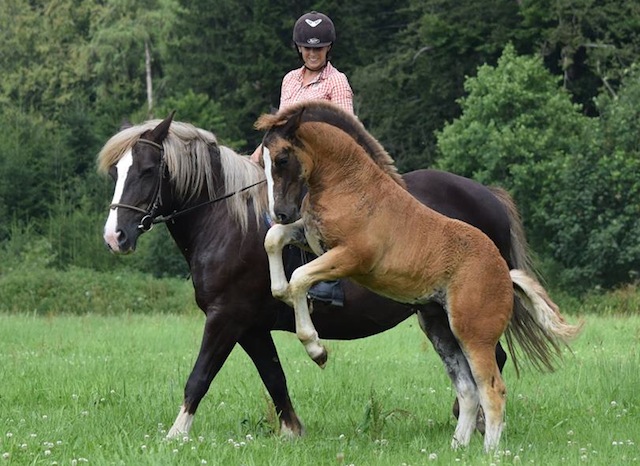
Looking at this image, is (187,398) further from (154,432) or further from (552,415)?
(552,415)

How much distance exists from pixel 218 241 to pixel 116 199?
0.82 meters

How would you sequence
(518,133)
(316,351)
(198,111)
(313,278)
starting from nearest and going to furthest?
1. (313,278)
2. (316,351)
3. (518,133)
4. (198,111)

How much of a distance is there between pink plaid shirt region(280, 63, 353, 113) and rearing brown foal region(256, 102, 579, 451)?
3.35 feet

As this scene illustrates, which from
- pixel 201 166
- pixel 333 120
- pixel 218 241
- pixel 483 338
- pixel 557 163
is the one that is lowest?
pixel 557 163

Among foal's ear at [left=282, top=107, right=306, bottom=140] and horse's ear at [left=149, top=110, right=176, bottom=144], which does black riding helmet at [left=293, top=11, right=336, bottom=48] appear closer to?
horse's ear at [left=149, top=110, right=176, bottom=144]

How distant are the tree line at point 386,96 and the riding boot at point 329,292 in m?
28.4

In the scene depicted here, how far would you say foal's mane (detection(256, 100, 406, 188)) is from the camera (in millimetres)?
7090

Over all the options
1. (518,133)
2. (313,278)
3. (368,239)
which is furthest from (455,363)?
(518,133)

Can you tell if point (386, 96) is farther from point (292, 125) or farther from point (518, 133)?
point (292, 125)

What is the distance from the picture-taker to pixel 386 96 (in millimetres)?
44500

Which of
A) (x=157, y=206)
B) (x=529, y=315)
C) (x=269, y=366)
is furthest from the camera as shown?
(x=529, y=315)

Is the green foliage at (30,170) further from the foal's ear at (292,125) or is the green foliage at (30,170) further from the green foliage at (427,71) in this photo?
the foal's ear at (292,125)

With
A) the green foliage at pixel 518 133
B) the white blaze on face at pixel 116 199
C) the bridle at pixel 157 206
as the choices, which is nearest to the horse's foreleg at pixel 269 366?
the bridle at pixel 157 206

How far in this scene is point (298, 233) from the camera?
23.7ft
